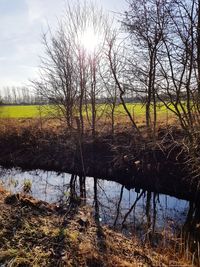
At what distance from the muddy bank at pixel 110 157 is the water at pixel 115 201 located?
0.72 meters

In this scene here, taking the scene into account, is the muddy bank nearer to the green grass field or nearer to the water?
the water

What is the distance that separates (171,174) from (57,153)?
7.49 metres

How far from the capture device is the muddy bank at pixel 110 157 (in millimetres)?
13250

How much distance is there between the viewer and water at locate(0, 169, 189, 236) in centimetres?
930

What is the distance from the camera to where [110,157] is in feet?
54.0

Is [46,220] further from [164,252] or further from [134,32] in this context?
[134,32]

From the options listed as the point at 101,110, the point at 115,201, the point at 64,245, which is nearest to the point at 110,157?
the point at 101,110

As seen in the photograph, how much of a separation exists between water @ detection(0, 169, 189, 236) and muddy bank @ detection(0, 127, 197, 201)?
72 cm

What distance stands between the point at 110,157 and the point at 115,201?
491cm

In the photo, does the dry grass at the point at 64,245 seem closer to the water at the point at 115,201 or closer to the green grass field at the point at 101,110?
the water at the point at 115,201

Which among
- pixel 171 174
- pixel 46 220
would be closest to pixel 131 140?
pixel 171 174

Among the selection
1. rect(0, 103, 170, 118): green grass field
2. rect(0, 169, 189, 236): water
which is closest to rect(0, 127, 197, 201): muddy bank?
rect(0, 169, 189, 236): water

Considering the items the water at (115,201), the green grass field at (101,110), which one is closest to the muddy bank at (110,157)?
the water at (115,201)

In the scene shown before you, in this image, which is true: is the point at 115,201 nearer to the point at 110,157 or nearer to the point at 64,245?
the point at 110,157
